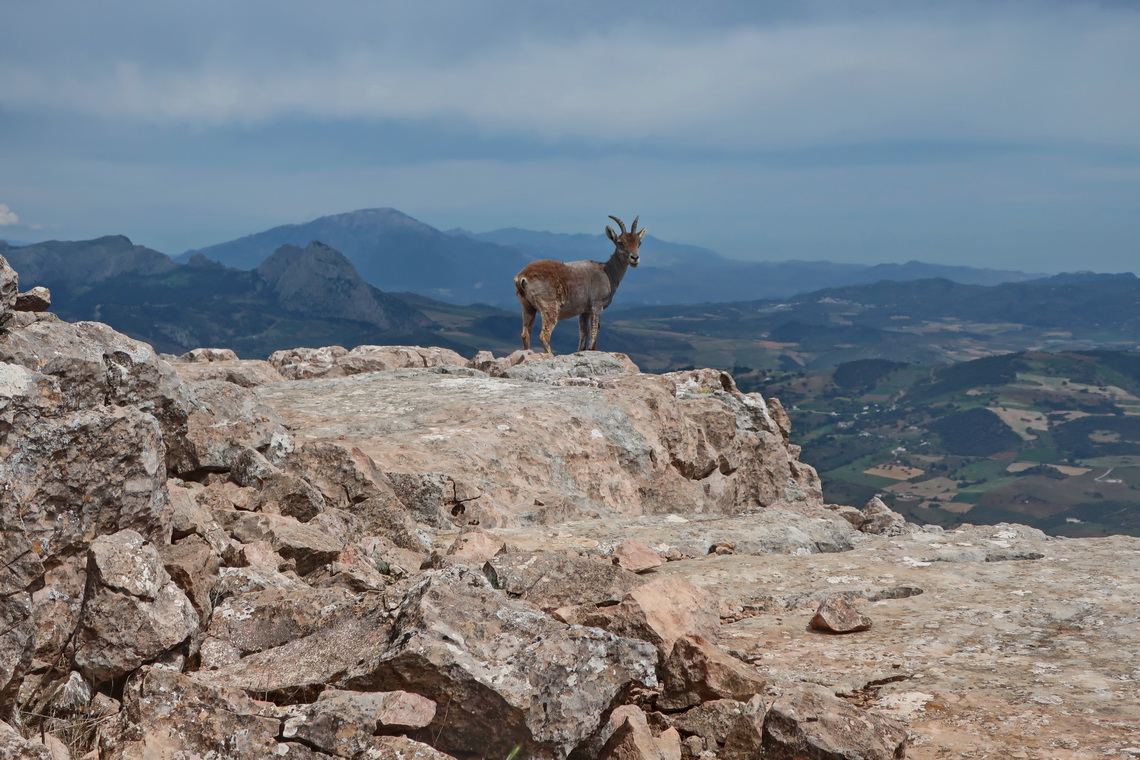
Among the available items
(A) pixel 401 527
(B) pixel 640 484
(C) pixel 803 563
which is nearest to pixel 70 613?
(A) pixel 401 527

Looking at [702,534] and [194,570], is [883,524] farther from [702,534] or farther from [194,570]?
[194,570]

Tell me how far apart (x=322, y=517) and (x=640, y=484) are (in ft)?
31.6

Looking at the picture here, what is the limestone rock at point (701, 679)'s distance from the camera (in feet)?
20.7

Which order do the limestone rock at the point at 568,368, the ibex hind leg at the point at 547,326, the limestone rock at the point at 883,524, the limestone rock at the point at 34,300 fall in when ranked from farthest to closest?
the ibex hind leg at the point at 547,326 → the limestone rock at the point at 568,368 → the limestone rock at the point at 883,524 → the limestone rock at the point at 34,300

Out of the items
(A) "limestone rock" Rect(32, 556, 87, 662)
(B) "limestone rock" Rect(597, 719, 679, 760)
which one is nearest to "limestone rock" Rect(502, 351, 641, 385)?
(A) "limestone rock" Rect(32, 556, 87, 662)

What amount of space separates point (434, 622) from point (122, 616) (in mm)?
2179

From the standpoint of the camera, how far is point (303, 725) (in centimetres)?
527

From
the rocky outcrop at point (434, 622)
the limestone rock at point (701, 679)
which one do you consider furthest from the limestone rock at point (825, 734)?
the limestone rock at point (701, 679)

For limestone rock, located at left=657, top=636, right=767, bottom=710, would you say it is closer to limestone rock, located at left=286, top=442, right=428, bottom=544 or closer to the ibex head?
limestone rock, located at left=286, top=442, right=428, bottom=544

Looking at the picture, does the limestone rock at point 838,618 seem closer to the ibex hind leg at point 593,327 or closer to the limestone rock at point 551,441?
the limestone rock at point 551,441

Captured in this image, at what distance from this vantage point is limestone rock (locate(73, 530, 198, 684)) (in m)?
5.90

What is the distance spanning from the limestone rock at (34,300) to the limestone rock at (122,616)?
6379 mm

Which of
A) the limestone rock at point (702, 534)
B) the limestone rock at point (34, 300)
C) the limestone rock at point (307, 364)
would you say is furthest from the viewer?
the limestone rock at point (307, 364)

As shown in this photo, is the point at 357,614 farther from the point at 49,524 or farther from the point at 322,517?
the point at 322,517
